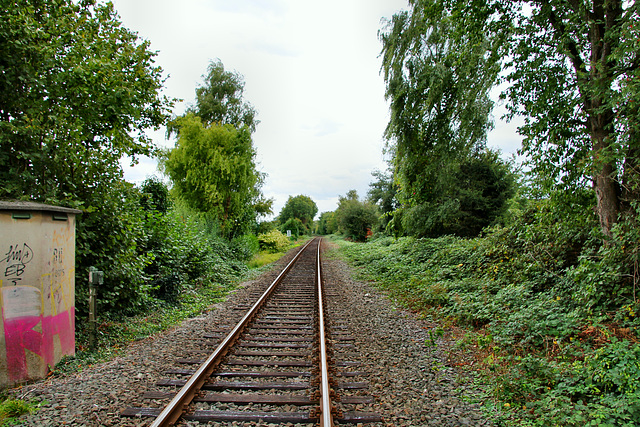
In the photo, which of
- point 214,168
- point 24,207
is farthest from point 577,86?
point 214,168

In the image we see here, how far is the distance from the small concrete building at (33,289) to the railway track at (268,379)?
1.58m

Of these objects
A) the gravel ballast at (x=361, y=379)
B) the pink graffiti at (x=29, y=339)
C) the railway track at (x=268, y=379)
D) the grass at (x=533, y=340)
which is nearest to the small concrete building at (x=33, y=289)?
the pink graffiti at (x=29, y=339)

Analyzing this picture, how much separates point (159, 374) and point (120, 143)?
413 centimetres

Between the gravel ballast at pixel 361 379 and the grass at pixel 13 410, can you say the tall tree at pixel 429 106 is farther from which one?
the grass at pixel 13 410

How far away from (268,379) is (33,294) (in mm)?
3049

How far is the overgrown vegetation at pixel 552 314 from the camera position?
11.2ft

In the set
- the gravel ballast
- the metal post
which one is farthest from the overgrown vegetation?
the metal post

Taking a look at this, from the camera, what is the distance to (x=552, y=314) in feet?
17.3

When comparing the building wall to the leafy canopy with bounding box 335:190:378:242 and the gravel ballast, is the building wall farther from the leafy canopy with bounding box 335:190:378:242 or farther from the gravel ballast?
the leafy canopy with bounding box 335:190:378:242

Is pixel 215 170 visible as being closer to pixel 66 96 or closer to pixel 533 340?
pixel 66 96

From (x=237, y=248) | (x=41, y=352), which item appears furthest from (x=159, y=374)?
(x=237, y=248)

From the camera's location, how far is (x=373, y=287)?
11.3 meters

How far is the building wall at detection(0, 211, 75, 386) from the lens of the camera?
12.8 ft

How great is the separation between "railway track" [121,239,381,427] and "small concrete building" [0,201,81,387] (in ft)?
5.19
